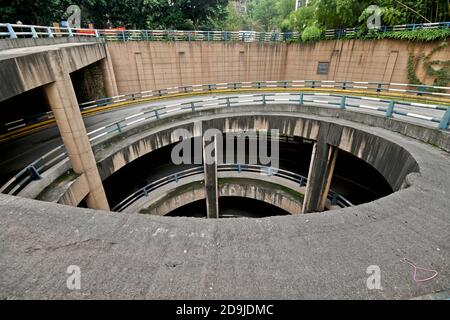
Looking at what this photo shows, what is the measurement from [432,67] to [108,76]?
1021 inches

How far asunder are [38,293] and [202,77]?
74.9 feet

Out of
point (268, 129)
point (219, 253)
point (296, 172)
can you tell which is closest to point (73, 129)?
point (219, 253)

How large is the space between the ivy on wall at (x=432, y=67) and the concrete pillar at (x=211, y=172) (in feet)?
56.4

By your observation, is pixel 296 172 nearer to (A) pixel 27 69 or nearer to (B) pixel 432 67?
(B) pixel 432 67

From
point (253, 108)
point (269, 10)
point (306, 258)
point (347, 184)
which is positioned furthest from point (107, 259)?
point (269, 10)

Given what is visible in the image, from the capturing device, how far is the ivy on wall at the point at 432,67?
16.0 meters

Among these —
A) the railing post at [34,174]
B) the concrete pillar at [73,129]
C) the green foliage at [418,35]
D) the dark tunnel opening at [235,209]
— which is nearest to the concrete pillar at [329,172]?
the dark tunnel opening at [235,209]

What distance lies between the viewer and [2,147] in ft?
33.1

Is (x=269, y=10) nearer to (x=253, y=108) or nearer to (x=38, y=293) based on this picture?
(x=253, y=108)

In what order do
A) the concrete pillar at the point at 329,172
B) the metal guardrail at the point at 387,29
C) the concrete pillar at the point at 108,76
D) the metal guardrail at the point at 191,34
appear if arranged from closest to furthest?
the concrete pillar at the point at 329,172 → the metal guardrail at the point at 387,29 → the metal guardrail at the point at 191,34 → the concrete pillar at the point at 108,76

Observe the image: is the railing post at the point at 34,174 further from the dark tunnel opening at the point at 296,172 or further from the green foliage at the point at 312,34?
the green foliage at the point at 312,34

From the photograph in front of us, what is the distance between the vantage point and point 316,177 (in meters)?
13.0

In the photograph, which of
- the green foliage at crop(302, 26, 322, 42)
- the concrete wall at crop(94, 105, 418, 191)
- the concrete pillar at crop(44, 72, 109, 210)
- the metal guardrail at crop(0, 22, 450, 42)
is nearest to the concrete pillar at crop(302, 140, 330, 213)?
the concrete wall at crop(94, 105, 418, 191)

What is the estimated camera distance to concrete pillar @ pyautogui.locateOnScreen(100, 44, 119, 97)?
59.7 ft
